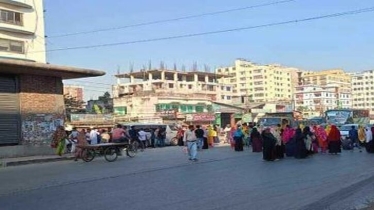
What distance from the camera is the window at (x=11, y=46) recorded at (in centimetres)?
4050

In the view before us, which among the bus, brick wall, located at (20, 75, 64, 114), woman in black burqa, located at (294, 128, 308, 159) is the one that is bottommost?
woman in black burqa, located at (294, 128, 308, 159)

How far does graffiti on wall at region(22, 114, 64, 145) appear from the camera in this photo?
25016mm

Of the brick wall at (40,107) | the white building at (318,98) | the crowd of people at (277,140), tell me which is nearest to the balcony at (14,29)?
the crowd of people at (277,140)

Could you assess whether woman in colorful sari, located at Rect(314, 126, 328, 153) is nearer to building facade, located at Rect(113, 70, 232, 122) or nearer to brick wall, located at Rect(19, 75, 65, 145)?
brick wall, located at Rect(19, 75, 65, 145)

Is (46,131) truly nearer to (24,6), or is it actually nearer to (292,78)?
(24,6)

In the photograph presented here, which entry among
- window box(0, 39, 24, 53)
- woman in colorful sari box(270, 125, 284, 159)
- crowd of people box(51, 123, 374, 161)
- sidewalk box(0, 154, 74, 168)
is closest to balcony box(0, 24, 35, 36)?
window box(0, 39, 24, 53)

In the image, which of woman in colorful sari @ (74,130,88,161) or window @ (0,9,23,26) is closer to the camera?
woman in colorful sari @ (74,130,88,161)

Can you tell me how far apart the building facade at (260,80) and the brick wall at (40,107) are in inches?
4884

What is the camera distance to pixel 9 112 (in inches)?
960

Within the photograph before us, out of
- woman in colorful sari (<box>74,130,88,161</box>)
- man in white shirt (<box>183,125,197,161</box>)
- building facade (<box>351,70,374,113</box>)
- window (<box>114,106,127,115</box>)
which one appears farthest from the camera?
building facade (<box>351,70,374,113</box>)

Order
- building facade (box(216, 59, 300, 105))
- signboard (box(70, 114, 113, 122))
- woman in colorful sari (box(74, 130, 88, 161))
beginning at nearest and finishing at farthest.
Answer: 1. woman in colorful sari (box(74, 130, 88, 161))
2. signboard (box(70, 114, 113, 122))
3. building facade (box(216, 59, 300, 105))

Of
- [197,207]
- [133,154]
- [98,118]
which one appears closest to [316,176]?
[197,207]

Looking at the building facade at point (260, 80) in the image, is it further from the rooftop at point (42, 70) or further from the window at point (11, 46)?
the rooftop at point (42, 70)

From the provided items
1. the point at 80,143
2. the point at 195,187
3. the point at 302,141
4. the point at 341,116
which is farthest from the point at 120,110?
the point at 195,187
